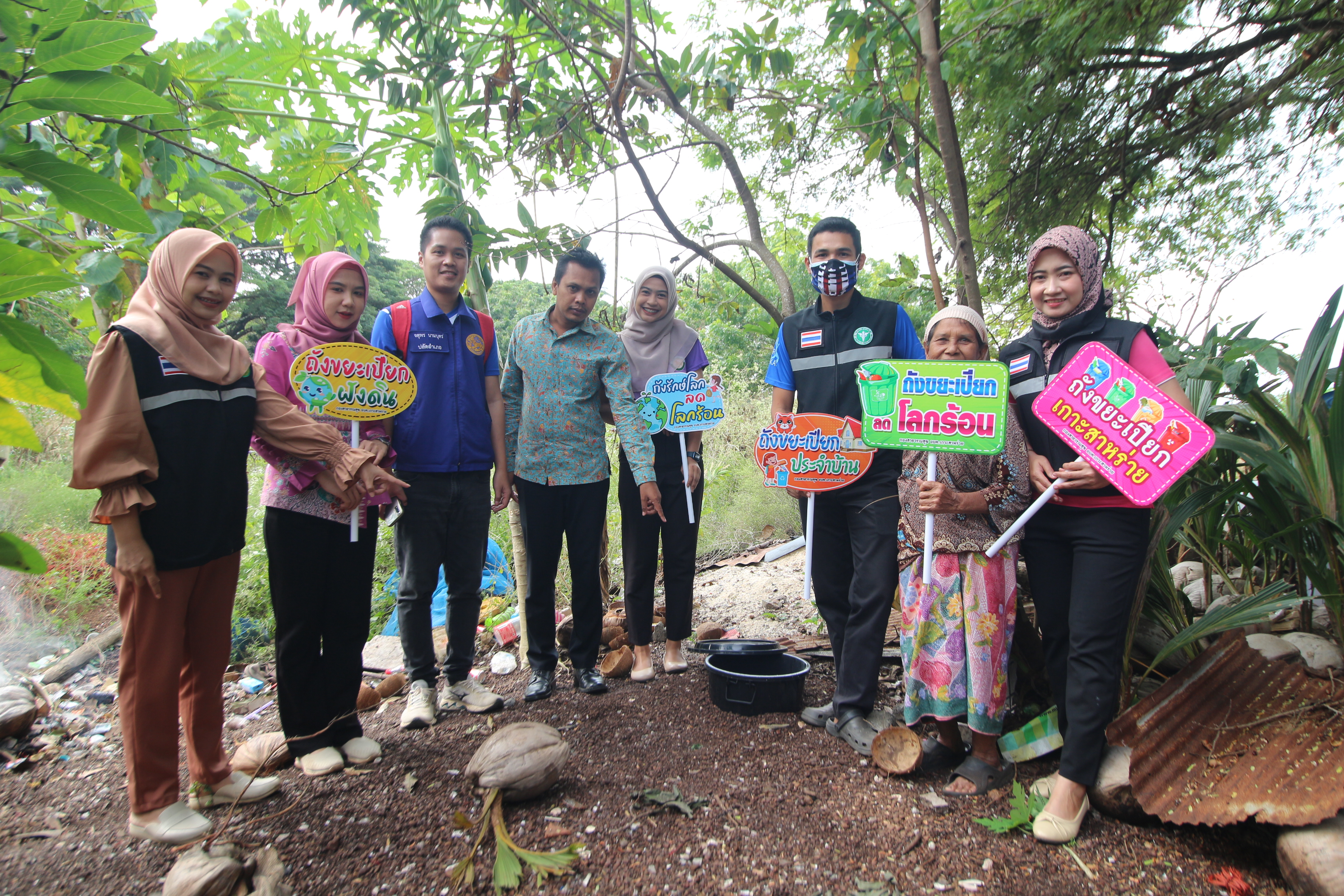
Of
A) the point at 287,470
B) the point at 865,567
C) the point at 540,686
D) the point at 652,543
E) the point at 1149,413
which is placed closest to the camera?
the point at 1149,413

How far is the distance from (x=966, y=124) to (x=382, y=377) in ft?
11.2

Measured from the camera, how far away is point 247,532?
7219 mm

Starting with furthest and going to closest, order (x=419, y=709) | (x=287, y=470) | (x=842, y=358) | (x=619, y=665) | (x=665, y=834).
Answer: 1. (x=619, y=665)
2. (x=419, y=709)
3. (x=842, y=358)
4. (x=287, y=470)
5. (x=665, y=834)

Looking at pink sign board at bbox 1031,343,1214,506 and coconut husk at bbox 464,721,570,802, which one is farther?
coconut husk at bbox 464,721,570,802

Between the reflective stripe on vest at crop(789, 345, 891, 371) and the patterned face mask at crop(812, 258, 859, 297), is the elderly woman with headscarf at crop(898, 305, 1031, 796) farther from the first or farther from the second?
the patterned face mask at crop(812, 258, 859, 297)

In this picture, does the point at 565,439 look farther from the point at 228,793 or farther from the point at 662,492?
the point at 228,793

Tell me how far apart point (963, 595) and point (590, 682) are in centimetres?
170

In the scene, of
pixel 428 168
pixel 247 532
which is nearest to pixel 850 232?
pixel 428 168

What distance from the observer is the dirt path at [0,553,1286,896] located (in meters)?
1.90

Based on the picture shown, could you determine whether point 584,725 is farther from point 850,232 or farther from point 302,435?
point 850,232

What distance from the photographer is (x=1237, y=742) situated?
6.79 feet

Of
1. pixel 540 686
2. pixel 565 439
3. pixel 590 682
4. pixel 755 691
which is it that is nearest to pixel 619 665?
pixel 590 682

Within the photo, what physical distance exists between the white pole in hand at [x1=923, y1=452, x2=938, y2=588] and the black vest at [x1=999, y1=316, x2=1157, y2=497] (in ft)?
1.05

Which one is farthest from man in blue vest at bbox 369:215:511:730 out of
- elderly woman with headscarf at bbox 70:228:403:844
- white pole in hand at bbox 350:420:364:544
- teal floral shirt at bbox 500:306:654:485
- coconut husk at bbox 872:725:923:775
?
coconut husk at bbox 872:725:923:775
